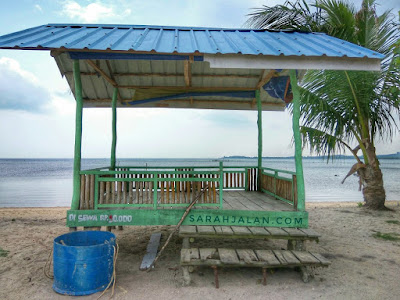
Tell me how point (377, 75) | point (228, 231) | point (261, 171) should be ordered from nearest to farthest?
point (228, 231)
point (261, 171)
point (377, 75)

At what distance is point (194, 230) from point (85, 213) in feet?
6.31

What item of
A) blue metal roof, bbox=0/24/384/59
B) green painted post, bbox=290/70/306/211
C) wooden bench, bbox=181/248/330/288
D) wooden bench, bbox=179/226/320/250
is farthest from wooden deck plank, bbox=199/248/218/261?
blue metal roof, bbox=0/24/384/59

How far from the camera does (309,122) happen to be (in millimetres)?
11398

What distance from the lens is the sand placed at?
15.3ft

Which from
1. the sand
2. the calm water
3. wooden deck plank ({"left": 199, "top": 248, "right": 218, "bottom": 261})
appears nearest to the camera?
the sand

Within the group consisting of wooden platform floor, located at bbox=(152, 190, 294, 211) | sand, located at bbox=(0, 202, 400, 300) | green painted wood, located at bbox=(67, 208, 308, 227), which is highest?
wooden platform floor, located at bbox=(152, 190, 294, 211)

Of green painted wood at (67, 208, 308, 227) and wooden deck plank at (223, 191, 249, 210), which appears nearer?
green painted wood at (67, 208, 308, 227)

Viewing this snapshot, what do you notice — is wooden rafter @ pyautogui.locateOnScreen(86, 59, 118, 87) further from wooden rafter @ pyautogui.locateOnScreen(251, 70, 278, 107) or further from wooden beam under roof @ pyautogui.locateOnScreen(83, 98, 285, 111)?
wooden rafter @ pyautogui.locateOnScreen(251, 70, 278, 107)

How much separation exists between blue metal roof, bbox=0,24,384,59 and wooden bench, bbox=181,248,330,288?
3.17m

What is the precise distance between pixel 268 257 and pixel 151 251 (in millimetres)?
2657

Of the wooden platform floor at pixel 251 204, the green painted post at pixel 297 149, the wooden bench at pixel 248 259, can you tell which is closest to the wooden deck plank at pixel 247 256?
the wooden bench at pixel 248 259

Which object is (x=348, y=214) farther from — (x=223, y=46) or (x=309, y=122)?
(x=223, y=46)

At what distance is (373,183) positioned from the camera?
12000 millimetres

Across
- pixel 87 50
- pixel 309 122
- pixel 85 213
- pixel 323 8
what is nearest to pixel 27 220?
pixel 85 213
